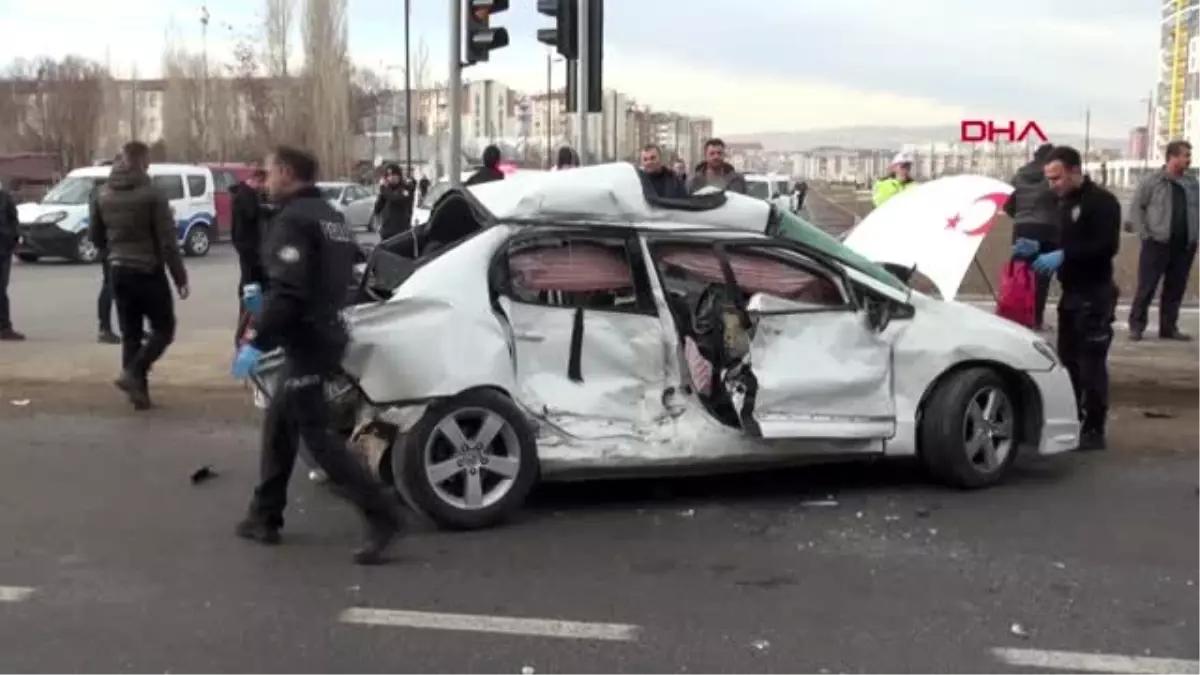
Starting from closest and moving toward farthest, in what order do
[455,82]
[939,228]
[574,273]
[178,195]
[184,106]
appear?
[574,273] → [939,228] → [455,82] → [178,195] → [184,106]

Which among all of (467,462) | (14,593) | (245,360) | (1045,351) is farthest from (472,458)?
(1045,351)

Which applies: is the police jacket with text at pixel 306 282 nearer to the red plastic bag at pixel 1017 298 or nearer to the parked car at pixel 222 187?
the red plastic bag at pixel 1017 298

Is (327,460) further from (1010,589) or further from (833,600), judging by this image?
(1010,589)

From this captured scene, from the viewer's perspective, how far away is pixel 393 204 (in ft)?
45.6

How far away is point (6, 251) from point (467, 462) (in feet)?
29.6

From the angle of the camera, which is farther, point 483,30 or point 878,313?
point 483,30

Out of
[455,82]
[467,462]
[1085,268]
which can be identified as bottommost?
[467,462]

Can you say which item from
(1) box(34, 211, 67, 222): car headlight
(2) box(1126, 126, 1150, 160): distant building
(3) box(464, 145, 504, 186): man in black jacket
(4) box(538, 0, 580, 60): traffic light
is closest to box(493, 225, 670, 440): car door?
(3) box(464, 145, 504, 186): man in black jacket

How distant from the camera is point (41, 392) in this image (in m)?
9.93

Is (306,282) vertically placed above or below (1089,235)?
below

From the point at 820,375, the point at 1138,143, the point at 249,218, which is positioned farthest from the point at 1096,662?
the point at 1138,143

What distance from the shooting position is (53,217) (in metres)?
23.5

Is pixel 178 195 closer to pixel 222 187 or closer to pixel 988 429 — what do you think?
pixel 222 187

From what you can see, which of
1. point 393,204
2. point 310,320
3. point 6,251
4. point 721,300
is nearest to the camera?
point 310,320
